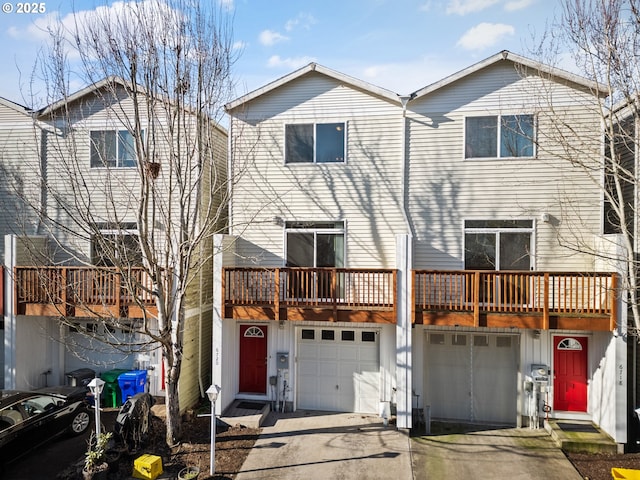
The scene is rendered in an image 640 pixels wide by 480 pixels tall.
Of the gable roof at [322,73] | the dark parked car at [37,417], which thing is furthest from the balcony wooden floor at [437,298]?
the gable roof at [322,73]

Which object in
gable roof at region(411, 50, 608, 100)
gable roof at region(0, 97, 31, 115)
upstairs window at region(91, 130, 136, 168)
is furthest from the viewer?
gable roof at region(0, 97, 31, 115)

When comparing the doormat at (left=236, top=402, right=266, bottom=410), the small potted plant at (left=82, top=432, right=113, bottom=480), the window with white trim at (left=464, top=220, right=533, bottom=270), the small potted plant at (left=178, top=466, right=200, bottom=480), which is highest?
the window with white trim at (left=464, top=220, right=533, bottom=270)

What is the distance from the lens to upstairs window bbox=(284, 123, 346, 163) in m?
10.4

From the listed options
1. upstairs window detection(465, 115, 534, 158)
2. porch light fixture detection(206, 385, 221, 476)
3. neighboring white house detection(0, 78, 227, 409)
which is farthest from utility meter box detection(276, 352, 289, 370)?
upstairs window detection(465, 115, 534, 158)

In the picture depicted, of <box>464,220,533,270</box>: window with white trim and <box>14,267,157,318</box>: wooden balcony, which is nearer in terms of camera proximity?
<box>14,267,157,318</box>: wooden balcony

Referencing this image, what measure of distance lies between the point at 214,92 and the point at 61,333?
7732 millimetres

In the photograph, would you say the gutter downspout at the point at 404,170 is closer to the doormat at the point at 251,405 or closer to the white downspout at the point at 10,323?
the doormat at the point at 251,405

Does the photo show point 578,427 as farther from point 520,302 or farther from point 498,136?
point 498,136

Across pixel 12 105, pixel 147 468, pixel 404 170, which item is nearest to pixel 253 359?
pixel 147 468

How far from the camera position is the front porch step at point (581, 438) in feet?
26.5

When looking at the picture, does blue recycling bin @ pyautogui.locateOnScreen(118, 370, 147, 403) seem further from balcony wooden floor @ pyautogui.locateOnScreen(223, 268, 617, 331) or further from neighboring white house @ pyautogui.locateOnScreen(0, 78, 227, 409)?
balcony wooden floor @ pyautogui.locateOnScreen(223, 268, 617, 331)

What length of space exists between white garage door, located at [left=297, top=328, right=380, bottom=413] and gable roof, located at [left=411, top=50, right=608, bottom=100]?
6.42m

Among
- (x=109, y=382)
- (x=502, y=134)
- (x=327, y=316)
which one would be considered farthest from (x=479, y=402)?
(x=109, y=382)

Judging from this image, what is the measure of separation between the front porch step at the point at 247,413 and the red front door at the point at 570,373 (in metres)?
7.13
